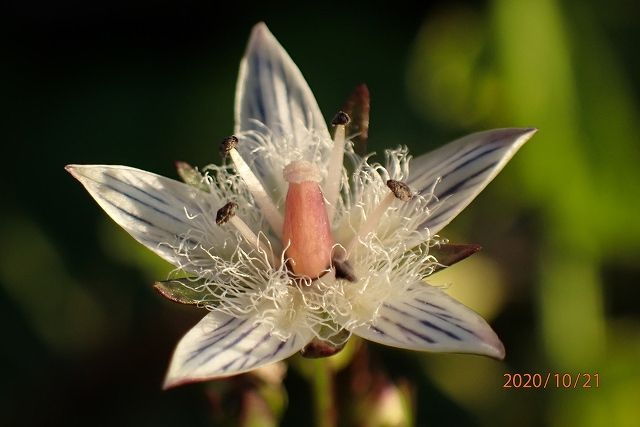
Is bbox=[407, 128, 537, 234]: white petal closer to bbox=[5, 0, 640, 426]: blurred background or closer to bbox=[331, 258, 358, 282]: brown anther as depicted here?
bbox=[331, 258, 358, 282]: brown anther

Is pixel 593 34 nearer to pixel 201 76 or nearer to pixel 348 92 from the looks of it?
pixel 348 92

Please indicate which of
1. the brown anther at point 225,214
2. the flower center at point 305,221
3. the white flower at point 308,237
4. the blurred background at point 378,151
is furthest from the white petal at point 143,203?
the blurred background at point 378,151

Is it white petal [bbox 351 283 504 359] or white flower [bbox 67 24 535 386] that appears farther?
white flower [bbox 67 24 535 386]

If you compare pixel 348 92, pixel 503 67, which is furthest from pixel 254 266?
pixel 348 92

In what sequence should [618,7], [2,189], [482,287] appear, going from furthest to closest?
[2,189] < [618,7] < [482,287]
